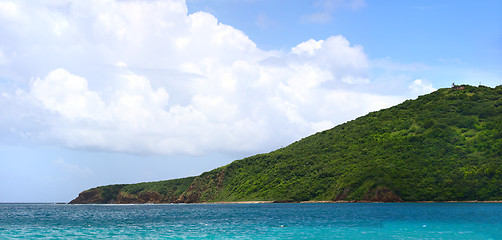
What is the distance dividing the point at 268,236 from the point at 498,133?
13676cm

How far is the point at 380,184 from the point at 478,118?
5739 cm

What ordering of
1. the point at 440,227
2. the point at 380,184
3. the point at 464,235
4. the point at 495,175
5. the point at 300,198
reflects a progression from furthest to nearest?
the point at 300,198 → the point at 380,184 → the point at 495,175 → the point at 440,227 → the point at 464,235

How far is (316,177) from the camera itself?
191500 mm

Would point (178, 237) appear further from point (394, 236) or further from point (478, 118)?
point (478, 118)

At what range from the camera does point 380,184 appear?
506 feet

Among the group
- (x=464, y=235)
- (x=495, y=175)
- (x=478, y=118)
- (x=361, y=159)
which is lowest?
(x=464, y=235)

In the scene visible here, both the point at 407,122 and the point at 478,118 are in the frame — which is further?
the point at 407,122

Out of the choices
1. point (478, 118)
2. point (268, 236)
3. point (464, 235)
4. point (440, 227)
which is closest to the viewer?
point (464, 235)

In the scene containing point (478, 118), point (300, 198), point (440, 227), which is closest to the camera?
point (440, 227)

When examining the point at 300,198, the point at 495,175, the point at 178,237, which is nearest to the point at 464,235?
the point at 178,237

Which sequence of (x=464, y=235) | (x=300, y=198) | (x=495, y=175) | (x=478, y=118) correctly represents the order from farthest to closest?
(x=300, y=198) < (x=478, y=118) < (x=495, y=175) < (x=464, y=235)

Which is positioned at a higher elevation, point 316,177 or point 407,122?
point 407,122

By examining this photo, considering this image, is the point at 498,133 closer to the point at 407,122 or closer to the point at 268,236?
the point at 407,122

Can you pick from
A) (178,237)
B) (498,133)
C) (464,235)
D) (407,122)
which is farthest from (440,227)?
(407,122)
